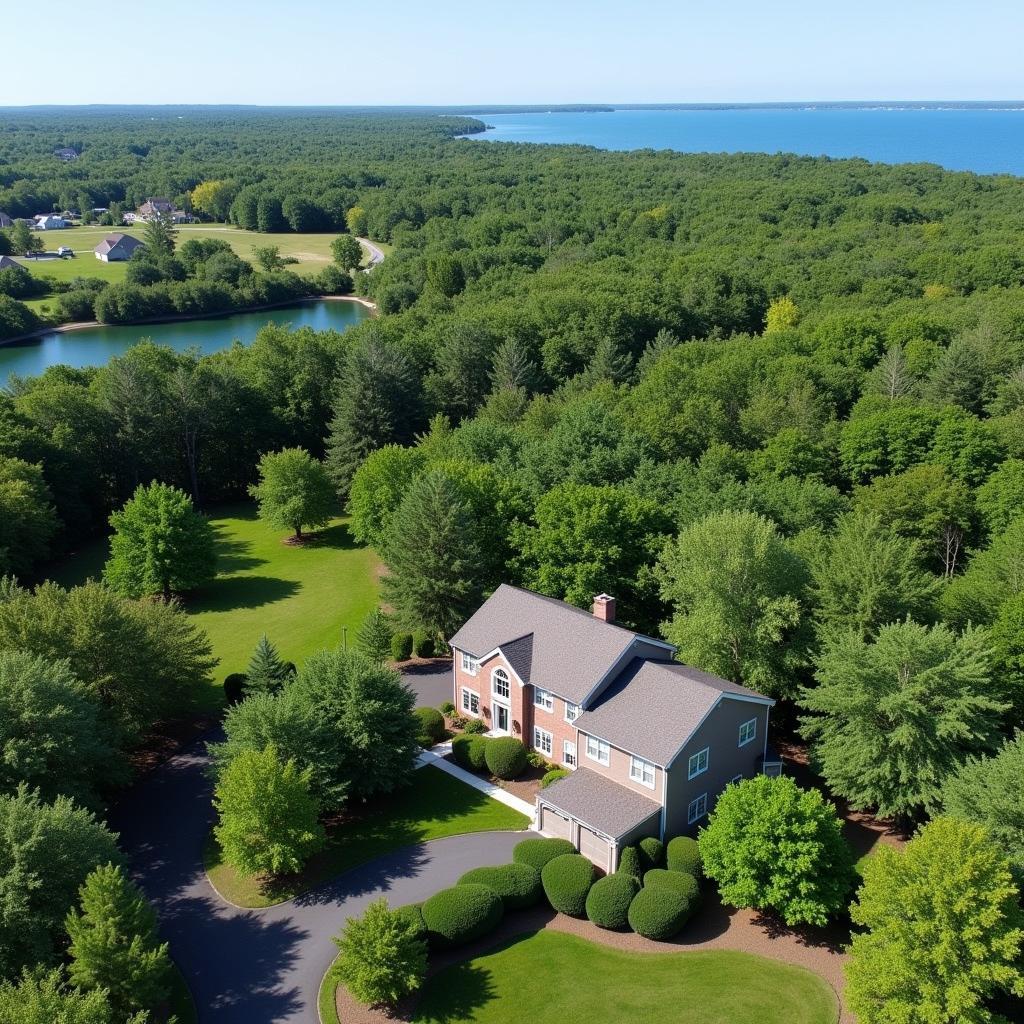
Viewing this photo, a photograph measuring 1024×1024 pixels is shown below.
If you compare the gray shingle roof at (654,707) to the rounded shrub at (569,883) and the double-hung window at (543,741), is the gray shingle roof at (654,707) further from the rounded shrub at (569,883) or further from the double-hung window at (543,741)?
the rounded shrub at (569,883)

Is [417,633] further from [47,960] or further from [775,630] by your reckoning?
[47,960]

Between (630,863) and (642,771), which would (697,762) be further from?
(630,863)

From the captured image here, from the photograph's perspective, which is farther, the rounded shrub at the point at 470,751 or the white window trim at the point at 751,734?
the rounded shrub at the point at 470,751

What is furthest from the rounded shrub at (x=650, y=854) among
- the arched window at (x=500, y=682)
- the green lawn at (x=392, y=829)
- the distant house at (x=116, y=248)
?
the distant house at (x=116, y=248)

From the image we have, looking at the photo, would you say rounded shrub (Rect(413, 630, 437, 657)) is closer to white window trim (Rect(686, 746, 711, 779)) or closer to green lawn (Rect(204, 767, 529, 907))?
green lawn (Rect(204, 767, 529, 907))

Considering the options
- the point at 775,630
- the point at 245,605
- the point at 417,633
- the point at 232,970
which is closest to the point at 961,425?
the point at 775,630

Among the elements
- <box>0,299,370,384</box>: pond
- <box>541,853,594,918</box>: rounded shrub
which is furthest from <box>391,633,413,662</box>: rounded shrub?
<box>0,299,370,384</box>: pond
